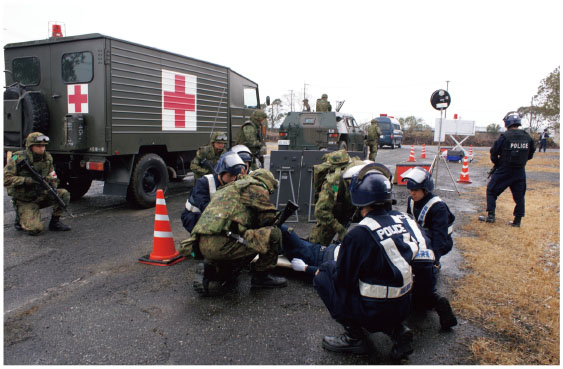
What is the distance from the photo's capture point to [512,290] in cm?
388

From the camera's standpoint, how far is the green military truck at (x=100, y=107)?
6.58 metres

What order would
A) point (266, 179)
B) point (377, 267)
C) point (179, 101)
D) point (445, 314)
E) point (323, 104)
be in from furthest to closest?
point (323, 104) < point (179, 101) < point (266, 179) < point (445, 314) < point (377, 267)

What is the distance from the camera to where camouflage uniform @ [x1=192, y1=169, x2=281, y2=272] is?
3.41 meters

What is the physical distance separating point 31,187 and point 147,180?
2.13 m

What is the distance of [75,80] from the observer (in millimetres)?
6695

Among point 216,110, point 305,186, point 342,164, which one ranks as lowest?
point 305,186

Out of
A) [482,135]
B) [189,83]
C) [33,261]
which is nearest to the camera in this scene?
[33,261]

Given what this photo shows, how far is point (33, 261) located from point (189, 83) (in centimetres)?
500

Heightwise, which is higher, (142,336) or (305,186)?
(305,186)

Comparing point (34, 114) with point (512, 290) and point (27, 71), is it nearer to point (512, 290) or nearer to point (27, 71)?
point (27, 71)

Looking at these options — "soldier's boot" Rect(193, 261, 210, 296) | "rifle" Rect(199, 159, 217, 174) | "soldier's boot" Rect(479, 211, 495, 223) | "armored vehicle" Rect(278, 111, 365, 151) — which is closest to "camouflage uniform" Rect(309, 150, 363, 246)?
"soldier's boot" Rect(193, 261, 210, 296)

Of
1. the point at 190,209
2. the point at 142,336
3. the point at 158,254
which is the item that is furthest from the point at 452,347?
the point at 158,254

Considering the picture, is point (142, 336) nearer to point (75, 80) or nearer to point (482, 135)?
point (75, 80)

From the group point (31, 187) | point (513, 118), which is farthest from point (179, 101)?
point (513, 118)
